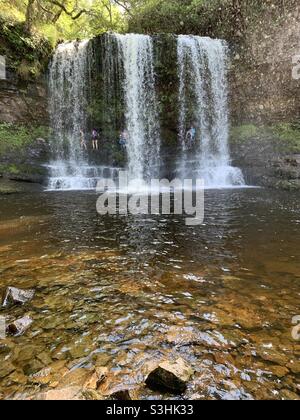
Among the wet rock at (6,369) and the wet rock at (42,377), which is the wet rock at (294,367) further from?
the wet rock at (6,369)

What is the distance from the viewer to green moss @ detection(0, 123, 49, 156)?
15.9m

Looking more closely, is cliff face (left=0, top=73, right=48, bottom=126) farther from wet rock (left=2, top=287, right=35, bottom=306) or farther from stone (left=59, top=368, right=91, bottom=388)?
stone (left=59, top=368, right=91, bottom=388)

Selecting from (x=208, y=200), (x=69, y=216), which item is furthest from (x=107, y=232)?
(x=208, y=200)

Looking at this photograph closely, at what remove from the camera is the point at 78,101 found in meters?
18.6

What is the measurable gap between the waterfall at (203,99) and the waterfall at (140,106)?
1576mm

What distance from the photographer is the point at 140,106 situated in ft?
61.1

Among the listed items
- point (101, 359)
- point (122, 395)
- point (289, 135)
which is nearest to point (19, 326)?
point (101, 359)

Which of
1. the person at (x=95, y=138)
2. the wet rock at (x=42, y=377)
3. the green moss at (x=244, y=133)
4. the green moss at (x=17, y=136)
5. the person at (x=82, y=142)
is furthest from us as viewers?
the person at (x=82, y=142)

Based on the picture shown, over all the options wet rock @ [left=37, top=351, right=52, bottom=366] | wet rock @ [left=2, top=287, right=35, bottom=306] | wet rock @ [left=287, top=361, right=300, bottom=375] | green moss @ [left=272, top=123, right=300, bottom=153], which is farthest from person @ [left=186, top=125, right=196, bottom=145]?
→ wet rock @ [left=37, top=351, right=52, bottom=366]

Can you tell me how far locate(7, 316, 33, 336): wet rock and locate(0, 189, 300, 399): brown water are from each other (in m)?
0.07

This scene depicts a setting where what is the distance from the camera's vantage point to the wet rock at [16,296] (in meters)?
3.65

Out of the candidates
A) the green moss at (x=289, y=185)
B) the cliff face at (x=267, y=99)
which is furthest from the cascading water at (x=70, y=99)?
the green moss at (x=289, y=185)

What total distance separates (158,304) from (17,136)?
15.3 meters

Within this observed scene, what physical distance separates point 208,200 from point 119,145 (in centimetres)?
888
